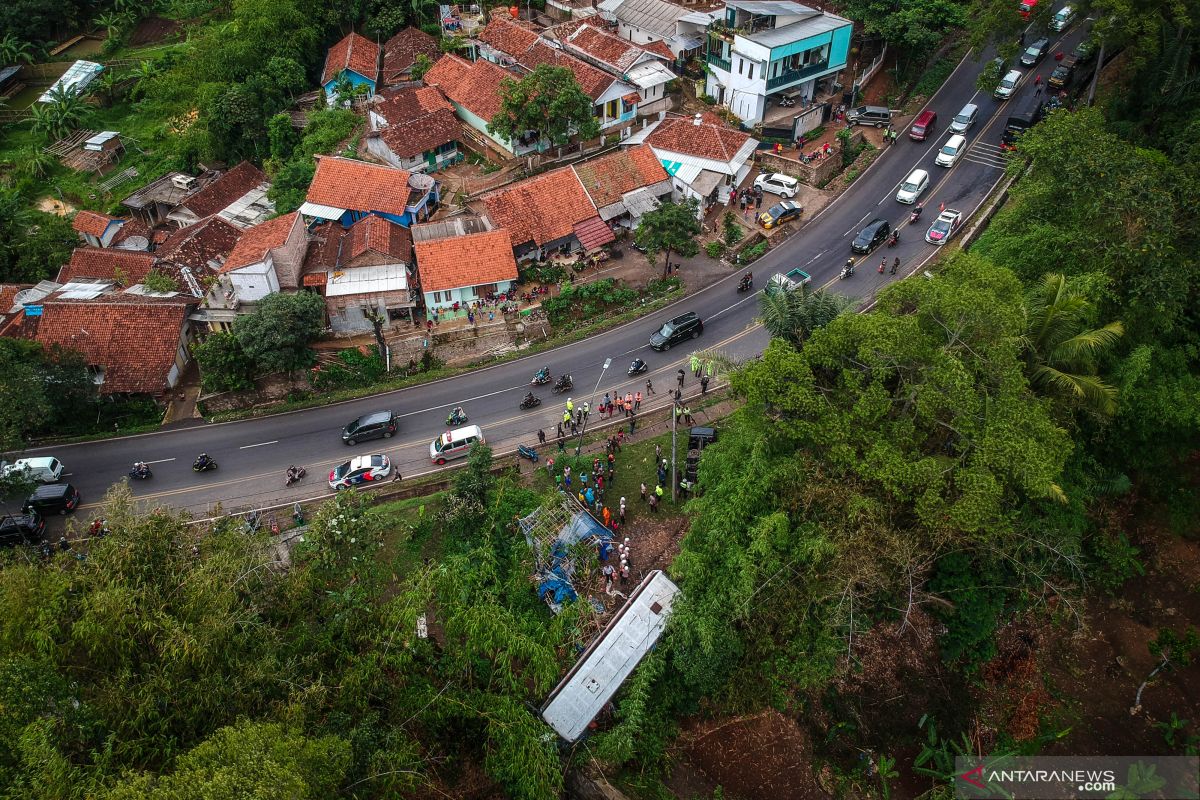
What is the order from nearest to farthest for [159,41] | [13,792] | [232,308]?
[13,792], [232,308], [159,41]

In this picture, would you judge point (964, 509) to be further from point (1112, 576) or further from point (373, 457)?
point (373, 457)

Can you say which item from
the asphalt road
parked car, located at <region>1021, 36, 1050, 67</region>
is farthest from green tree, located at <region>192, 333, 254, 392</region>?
parked car, located at <region>1021, 36, 1050, 67</region>

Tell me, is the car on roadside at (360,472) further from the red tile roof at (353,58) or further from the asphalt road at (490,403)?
the red tile roof at (353,58)

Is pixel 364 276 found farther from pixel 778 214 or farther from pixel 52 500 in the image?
pixel 778 214

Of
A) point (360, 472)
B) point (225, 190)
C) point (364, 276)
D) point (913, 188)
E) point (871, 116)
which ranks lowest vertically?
point (360, 472)

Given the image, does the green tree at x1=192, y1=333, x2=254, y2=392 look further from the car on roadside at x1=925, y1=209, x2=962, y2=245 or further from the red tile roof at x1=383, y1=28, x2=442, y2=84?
the car on roadside at x1=925, y1=209, x2=962, y2=245

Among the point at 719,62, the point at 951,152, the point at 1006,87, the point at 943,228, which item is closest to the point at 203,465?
the point at 943,228

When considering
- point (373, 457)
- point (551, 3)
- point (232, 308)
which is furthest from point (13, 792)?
point (551, 3)
